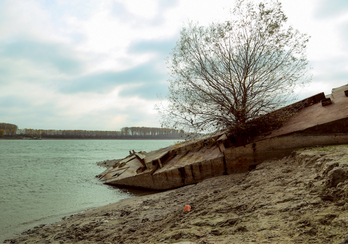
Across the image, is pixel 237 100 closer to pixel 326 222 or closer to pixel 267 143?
pixel 267 143

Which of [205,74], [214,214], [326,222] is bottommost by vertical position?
[214,214]

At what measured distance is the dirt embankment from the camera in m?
2.57

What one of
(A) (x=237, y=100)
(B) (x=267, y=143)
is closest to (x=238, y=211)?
(B) (x=267, y=143)

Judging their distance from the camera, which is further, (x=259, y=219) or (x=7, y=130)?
(x=7, y=130)

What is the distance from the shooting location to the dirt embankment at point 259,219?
257 centimetres

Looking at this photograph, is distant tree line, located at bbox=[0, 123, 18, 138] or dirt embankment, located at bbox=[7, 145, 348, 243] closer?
dirt embankment, located at bbox=[7, 145, 348, 243]

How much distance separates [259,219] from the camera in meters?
3.12

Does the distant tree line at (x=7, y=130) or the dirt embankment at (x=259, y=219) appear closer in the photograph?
Result: the dirt embankment at (x=259, y=219)

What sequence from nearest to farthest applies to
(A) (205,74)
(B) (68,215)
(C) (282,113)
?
(B) (68,215)
(C) (282,113)
(A) (205,74)

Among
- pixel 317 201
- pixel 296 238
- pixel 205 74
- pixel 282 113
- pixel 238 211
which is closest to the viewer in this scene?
pixel 296 238

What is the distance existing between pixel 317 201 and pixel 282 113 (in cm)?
590

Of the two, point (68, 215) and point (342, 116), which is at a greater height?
point (342, 116)

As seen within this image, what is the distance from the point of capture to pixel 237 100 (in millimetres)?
8562

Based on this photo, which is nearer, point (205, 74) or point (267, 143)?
point (267, 143)
